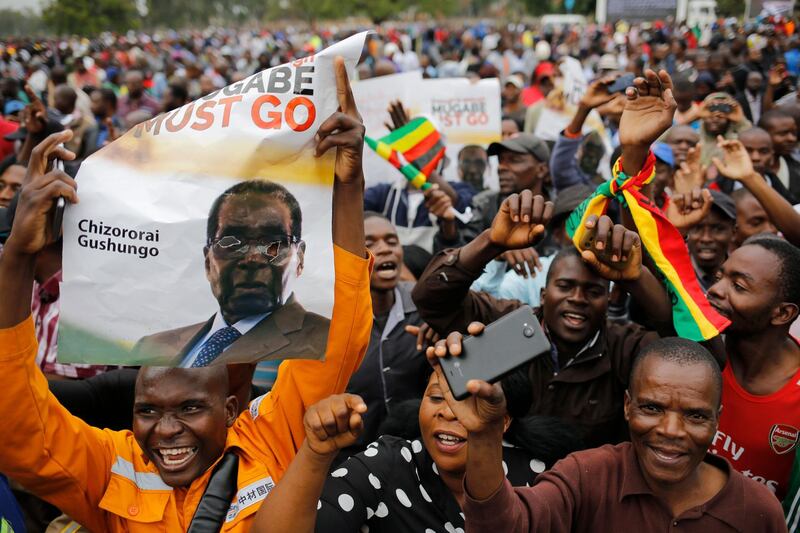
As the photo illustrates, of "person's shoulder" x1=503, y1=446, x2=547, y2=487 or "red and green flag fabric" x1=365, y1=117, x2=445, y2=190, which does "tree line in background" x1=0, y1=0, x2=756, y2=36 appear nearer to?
"red and green flag fabric" x1=365, y1=117, x2=445, y2=190

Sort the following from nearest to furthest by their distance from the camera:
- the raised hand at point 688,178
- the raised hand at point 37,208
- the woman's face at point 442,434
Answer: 1. the raised hand at point 37,208
2. the woman's face at point 442,434
3. the raised hand at point 688,178

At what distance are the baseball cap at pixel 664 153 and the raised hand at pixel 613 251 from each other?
259 cm

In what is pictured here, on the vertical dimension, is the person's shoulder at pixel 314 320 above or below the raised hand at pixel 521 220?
above

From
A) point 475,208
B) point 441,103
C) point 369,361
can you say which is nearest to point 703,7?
point 441,103

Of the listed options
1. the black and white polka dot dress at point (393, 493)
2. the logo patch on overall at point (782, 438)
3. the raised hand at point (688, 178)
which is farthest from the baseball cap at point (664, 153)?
the black and white polka dot dress at point (393, 493)

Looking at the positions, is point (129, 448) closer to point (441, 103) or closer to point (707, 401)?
point (707, 401)

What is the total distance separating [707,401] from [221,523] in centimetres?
134

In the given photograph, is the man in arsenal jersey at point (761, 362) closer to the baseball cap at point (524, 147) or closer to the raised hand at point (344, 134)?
the raised hand at point (344, 134)

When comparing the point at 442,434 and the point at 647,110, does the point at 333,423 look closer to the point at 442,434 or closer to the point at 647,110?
the point at 442,434

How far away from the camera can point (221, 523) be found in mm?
2330

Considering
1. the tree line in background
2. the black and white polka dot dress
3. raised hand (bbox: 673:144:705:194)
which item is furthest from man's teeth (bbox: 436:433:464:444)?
the tree line in background

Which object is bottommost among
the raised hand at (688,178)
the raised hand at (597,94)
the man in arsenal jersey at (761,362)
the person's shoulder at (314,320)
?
the raised hand at (688,178)

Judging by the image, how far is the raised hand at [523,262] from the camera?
400 centimetres

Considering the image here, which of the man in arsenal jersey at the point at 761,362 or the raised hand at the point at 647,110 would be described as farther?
the raised hand at the point at 647,110
